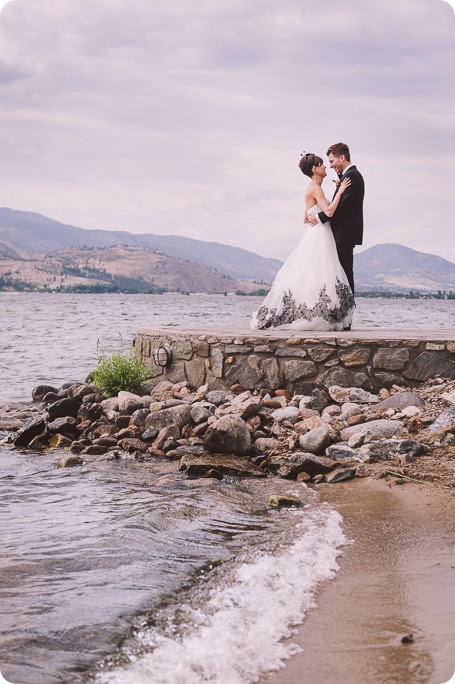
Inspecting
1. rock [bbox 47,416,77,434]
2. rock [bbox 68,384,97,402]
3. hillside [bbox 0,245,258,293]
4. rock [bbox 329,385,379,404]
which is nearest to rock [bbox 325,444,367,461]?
rock [bbox 329,385,379,404]

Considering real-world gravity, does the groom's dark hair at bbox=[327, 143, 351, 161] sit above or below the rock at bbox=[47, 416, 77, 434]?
above

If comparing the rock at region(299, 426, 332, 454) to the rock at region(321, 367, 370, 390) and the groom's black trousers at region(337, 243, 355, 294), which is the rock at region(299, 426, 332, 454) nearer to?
the rock at region(321, 367, 370, 390)

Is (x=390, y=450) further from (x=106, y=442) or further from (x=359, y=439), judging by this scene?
(x=106, y=442)

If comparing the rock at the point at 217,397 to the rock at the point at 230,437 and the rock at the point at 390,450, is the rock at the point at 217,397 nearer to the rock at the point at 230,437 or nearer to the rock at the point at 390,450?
the rock at the point at 230,437

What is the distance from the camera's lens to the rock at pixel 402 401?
9062 mm

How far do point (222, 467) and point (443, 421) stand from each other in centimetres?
249

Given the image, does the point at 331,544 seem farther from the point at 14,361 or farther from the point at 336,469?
the point at 14,361

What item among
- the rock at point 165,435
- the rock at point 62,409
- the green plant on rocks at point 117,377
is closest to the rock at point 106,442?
the rock at point 165,435

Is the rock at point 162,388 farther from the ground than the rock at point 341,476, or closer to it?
farther from the ground

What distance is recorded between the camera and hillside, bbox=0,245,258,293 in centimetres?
13150

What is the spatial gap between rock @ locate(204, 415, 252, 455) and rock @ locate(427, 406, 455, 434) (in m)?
1.98

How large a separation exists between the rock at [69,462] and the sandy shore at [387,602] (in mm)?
3295

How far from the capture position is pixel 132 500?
6645mm

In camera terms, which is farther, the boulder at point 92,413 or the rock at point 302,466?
the boulder at point 92,413
